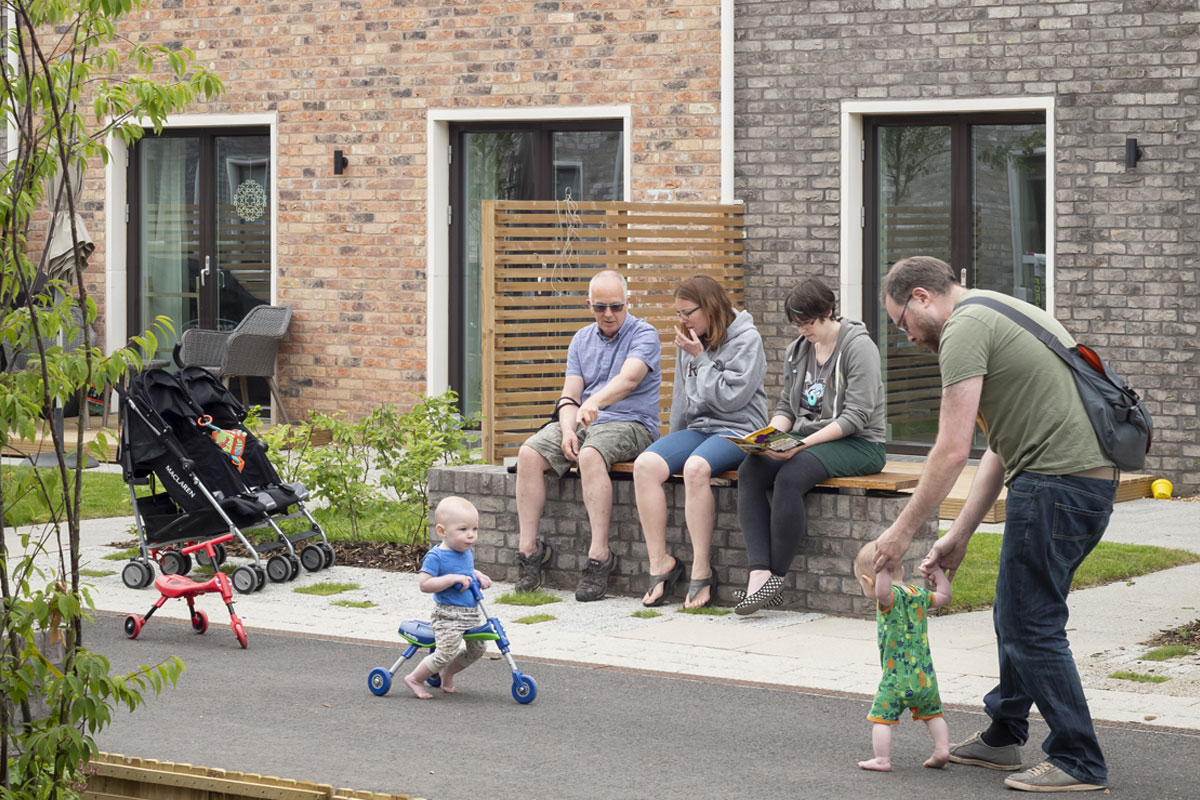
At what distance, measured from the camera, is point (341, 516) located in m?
11.6

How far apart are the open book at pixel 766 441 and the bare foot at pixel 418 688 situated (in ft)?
7.21

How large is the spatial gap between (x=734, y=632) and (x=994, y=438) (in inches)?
112

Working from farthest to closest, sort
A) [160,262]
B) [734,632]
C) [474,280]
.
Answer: [160,262] < [474,280] < [734,632]

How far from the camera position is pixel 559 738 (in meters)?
6.38

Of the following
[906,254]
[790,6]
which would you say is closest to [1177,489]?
[906,254]

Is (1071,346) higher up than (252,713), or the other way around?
(1071,346)

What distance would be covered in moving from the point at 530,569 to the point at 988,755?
3.82 metres

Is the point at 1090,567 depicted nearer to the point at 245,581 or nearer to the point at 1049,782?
the point at 1049,782

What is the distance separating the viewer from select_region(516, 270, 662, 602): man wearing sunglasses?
9.17m

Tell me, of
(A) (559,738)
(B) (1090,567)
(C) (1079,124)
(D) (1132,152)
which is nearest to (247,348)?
(C) (1079,124)

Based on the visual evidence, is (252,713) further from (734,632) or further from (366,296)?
(366,296)

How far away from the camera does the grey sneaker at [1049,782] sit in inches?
221

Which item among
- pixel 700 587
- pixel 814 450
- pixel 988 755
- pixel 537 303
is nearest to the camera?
pixel 988 755

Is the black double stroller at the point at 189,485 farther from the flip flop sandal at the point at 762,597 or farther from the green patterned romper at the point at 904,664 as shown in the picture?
the green patterned romper at the point at 904,664
